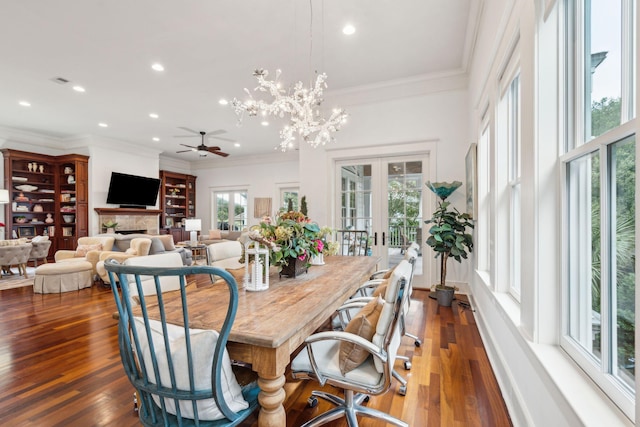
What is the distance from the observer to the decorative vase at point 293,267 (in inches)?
90.6

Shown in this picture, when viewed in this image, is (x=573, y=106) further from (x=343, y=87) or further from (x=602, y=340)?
(x=343, y=87)

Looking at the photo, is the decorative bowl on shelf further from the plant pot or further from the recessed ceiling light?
the plant pot

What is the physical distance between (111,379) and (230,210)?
837 centimetres

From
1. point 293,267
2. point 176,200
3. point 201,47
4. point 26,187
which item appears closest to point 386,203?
point 293,267

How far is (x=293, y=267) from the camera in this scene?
2307 mm

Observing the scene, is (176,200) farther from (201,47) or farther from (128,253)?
(201,47)

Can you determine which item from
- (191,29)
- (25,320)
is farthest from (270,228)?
(25,320)

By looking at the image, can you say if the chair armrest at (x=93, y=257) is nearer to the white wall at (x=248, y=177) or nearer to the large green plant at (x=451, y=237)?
the white wall at (x=248, y=177)

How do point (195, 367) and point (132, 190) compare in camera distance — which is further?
point (132, 190)

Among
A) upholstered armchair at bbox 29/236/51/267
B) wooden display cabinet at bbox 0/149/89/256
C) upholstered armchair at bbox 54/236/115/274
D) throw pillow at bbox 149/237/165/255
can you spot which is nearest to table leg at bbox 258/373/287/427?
throw pillow at bbox 149/237/165/255

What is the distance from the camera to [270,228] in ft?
7.06

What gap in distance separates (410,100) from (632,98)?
4108 mm

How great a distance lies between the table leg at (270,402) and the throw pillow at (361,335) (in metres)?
0.35

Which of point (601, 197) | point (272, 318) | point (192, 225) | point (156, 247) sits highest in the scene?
point (601, 197)
